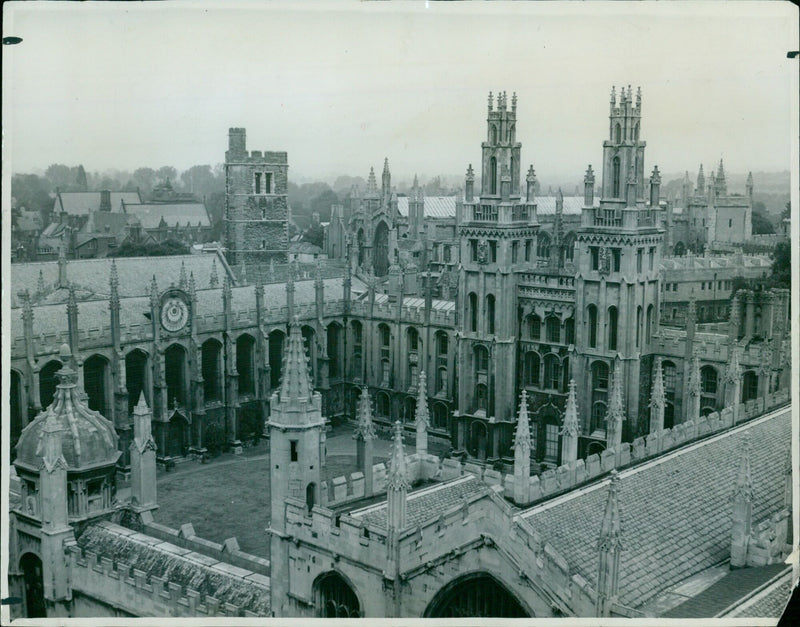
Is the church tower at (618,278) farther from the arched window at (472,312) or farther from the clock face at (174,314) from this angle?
the clock face at (174,314)

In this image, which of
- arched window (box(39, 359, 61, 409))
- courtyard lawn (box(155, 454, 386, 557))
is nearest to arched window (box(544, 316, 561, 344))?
courtyard lawn (box(155, 454, 386, 557))

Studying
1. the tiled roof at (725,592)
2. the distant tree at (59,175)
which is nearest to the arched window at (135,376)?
the distant tree at (59,175)

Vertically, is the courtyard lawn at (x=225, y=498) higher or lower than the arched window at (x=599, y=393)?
lower

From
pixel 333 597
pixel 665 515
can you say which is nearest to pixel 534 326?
pixel 665 515

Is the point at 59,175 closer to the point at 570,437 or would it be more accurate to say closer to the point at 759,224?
the point at 570,437

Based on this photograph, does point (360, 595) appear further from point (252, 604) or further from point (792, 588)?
point (792, 588)

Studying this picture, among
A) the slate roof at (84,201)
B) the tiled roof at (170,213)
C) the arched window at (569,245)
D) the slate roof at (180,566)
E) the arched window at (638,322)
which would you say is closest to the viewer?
the slate roof at (180,566)
